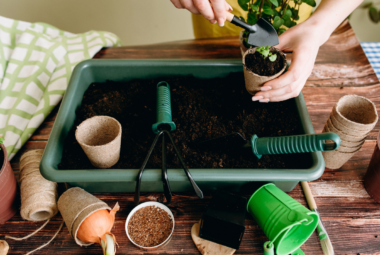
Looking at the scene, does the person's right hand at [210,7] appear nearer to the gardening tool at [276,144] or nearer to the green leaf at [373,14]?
the gardening tool at [276,144]

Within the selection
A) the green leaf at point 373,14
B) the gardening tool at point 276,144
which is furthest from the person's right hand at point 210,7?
the green leaf at point 373,14

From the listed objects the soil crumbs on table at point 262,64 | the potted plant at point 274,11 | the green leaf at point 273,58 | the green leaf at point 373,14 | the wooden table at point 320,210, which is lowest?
the wooden table at point 320,210

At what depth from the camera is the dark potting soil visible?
0.74 meters

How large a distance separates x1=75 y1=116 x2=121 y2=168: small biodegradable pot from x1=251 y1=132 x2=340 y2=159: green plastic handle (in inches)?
14.4

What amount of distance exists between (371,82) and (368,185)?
1.57 ft

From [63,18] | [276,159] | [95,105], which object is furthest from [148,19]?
[276,159]

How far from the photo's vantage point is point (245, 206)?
2.14 ft

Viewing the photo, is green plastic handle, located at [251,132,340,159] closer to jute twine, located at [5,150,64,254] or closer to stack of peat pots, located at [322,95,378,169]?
stack of peat pots, located at [322,95,378,169]

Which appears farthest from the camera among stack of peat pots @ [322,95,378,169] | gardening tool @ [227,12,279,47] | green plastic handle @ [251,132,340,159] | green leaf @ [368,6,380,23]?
green leaf @ [368,6,380,23]

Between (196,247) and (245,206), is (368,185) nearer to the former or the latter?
(245,206)

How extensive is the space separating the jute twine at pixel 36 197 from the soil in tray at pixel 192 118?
0.07 metres

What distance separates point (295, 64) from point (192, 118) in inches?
13.6

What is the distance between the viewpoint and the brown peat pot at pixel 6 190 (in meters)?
0.62

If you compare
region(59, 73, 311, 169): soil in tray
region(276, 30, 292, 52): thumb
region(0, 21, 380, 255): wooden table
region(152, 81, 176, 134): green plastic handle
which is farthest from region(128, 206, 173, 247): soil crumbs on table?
region(276, 30, 292, 52): thumb
